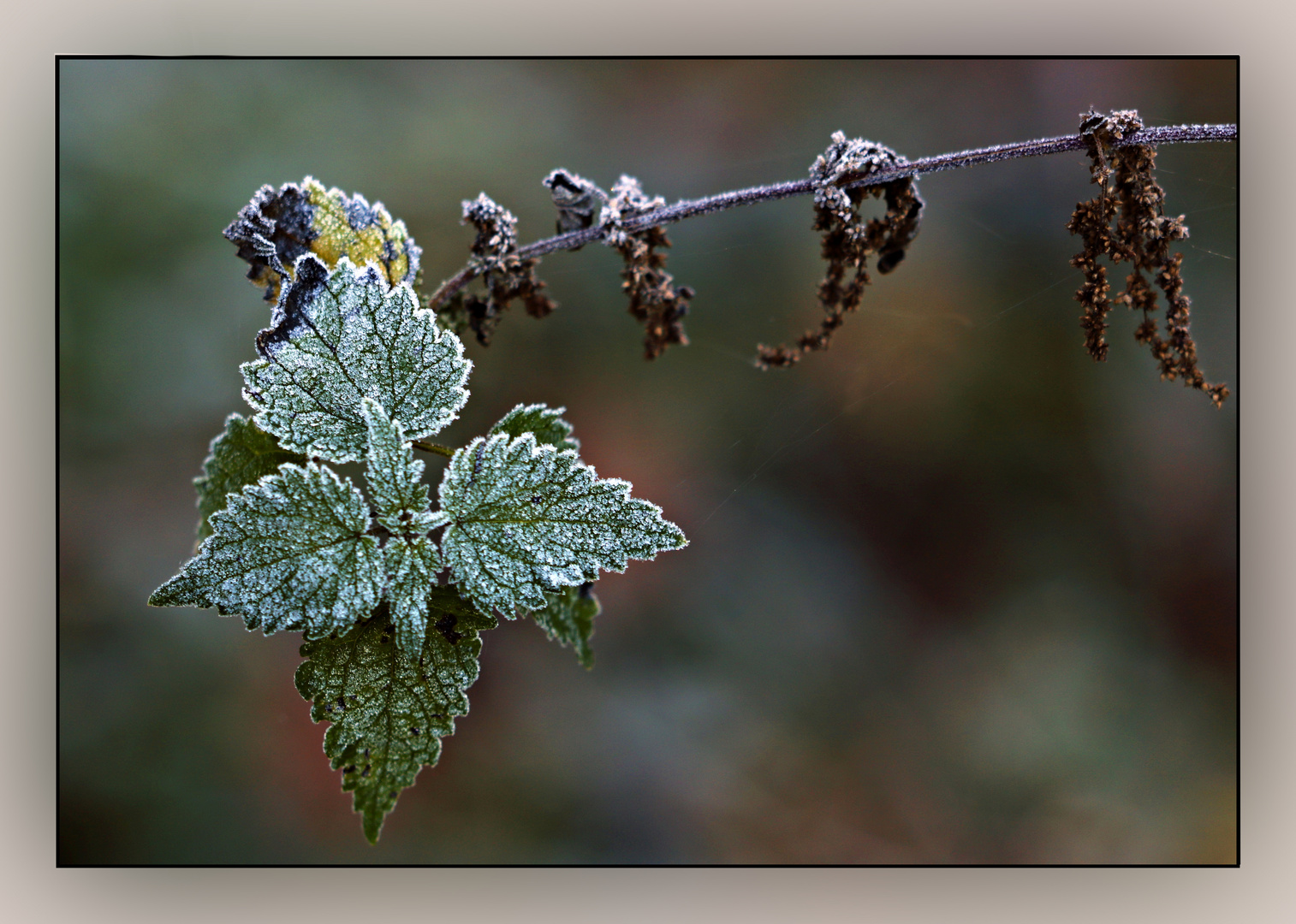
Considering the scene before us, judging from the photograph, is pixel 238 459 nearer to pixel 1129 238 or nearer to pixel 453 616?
pixel 453 616

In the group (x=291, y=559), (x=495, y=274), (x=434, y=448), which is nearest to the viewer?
(x=291, y=559)

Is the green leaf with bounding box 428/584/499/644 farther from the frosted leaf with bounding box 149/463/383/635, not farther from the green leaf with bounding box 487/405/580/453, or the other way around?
the green leaf with bounding box 487/405/580/453

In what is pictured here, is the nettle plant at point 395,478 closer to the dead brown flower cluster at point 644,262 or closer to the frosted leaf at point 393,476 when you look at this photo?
the frosted leaf at point 393,476

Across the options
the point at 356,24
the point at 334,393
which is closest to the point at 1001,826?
the point at 334,393

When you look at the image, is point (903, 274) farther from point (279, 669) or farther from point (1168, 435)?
point (279, 669)

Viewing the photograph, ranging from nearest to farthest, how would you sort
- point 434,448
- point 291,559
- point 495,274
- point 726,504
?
1. point 291,559
2. point 434,448
3. point 495,274
4. point 726,504

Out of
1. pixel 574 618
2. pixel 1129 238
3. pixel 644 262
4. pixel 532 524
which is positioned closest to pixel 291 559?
pixel 532 524
